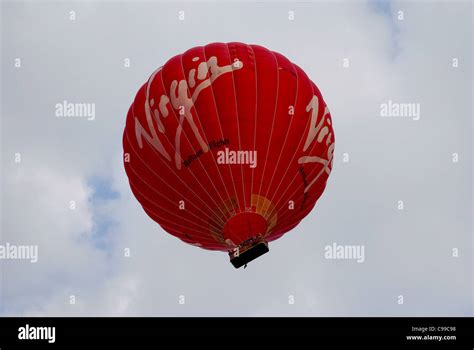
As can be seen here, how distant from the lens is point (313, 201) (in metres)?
24.9

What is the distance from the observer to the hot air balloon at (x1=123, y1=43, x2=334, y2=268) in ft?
73.9

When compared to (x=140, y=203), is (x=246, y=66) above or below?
above

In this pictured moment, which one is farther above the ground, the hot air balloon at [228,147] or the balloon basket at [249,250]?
the hot air balloon at [228,147]

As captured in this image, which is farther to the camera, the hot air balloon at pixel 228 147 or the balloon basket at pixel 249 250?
the hot air balloon at pixel 228 147

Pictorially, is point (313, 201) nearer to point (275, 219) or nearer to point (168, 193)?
point (275, 219)

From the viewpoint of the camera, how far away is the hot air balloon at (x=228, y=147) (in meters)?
22.5

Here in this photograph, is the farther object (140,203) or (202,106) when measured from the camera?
(140,203)

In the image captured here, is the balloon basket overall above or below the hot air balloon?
below

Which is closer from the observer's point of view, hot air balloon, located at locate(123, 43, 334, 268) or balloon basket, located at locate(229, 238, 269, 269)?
→ balloon basket, located at locate(229, 238, 269, 269)

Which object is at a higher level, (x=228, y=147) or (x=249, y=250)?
(x=228, y=147)

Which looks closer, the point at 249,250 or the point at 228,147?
the point at 249,250

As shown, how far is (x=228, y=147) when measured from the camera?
2259cm

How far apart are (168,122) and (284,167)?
3.42 metres
